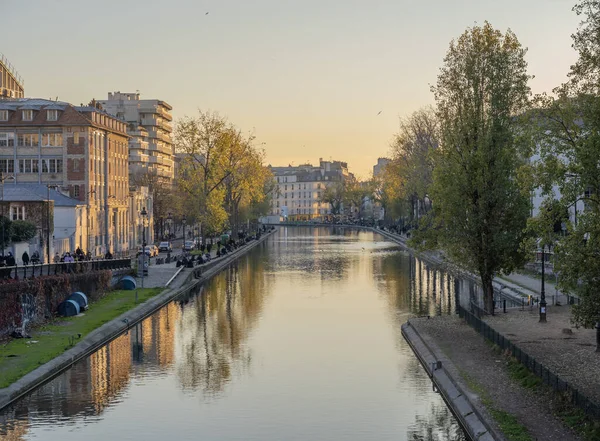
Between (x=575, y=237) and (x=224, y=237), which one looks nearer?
(x=575, y=237)

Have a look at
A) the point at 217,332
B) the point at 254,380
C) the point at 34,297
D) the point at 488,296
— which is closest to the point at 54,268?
the point at 34,297

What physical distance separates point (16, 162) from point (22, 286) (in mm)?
60458

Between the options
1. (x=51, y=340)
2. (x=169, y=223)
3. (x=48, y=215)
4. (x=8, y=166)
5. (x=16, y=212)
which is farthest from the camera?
(x=169, y=223)

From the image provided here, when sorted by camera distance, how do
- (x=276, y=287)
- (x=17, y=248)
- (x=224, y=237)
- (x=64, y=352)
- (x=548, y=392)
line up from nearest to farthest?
(x=548, y=392)
(x=64, y=352)
(x=17, y=248)
(x=276, y=287)
(x=224, y=237)

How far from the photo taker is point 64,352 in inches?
1745

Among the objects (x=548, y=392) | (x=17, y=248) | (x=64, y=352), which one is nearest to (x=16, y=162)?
(x=17, y=248)

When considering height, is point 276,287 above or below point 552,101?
below

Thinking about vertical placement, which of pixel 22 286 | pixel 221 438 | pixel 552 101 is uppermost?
pixel 552 101

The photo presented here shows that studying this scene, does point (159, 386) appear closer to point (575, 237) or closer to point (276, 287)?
point (575, 237)

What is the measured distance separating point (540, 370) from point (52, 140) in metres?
83.0

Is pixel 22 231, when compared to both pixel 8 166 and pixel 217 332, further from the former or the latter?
pixel 8 166

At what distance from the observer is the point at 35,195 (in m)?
87.9

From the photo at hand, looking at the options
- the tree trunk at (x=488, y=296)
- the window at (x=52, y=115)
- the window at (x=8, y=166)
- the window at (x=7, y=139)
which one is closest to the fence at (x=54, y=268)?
the tree trunk at (x=488, y=296)

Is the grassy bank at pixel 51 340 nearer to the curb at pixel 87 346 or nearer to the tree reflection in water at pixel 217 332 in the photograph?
the curb at pixel 87 346
